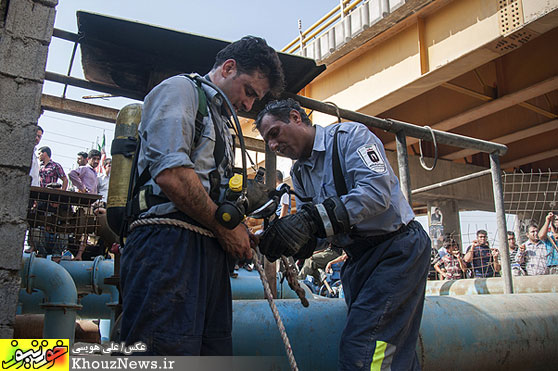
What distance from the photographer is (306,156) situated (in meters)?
2.63

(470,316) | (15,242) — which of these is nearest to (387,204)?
(470,316)

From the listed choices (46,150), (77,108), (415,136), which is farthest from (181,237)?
(46,150)

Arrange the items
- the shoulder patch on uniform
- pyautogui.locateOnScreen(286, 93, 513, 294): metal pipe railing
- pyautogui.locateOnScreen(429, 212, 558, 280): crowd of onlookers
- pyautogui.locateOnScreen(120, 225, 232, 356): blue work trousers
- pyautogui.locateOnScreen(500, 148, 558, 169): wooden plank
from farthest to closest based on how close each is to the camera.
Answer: pyautogui.locateOnScreen(500, 148, 558, 169): wooden plank, pyautogui.locateOnScreen(429, 212, 558, 280): crowd of onlookers, pyautogui.locateOnScreen(286, 93, 513, 294): metal pipe railing, the shoulder patch on uniform, pyautogui.locateOnScreen(120, 225, 232, 356): blue work trousers

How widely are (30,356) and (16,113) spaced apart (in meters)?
1.16

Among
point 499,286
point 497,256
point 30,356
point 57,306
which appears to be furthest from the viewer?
point 497,256

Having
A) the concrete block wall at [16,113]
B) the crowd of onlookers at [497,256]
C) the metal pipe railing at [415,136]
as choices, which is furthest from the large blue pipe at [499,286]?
the concrete block wall at [16,113]

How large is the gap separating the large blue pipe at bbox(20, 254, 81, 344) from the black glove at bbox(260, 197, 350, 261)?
2133mm

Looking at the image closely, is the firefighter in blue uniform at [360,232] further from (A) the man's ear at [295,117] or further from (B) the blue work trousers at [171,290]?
(B) the blue work trousers at [171,290]

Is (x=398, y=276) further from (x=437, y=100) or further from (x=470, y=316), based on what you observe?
(x=437, y=100)


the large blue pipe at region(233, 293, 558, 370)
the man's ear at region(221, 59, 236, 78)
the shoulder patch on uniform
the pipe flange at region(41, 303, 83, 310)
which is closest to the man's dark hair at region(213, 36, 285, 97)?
the man's ear at region(221, 59, 236, 78)

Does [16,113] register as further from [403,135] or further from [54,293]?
[403,135]

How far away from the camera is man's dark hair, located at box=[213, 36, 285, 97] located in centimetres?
213

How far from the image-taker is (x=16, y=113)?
86.9 inches

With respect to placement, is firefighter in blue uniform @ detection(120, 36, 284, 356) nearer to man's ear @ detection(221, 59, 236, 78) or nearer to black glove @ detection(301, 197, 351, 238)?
man's ear @ detection(221, 59, 236, 78)
